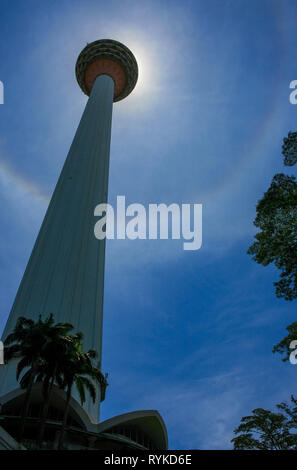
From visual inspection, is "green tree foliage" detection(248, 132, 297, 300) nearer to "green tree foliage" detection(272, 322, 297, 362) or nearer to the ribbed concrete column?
"green tree foliage" detection(272, 322, 297, 362)

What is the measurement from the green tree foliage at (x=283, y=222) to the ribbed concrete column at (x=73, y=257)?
111 feet

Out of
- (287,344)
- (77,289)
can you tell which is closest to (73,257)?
(77,289)

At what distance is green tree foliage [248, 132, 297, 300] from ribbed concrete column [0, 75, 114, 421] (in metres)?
33.9

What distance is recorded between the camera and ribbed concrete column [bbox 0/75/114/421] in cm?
5131

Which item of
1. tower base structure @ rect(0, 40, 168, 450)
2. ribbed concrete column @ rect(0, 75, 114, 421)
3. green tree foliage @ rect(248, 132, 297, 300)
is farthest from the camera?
ribbed concrete column @ rect(0, 75, 114, 421)

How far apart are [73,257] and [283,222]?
137ft

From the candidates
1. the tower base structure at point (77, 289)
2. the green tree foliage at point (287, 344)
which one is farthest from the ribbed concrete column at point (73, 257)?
the green tree foliage at point (287, 344)

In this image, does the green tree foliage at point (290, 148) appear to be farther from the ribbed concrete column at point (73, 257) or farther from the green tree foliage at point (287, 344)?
the ribbed concrete column at point (73, 257)

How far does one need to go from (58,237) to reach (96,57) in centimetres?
6621

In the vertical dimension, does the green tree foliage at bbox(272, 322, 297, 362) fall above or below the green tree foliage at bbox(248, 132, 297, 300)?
below

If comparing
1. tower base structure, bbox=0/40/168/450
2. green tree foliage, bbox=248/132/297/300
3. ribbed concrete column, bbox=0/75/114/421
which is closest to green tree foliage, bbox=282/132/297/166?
green tree foliage, bbox=248/132/297/300

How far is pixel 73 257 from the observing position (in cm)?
5759
